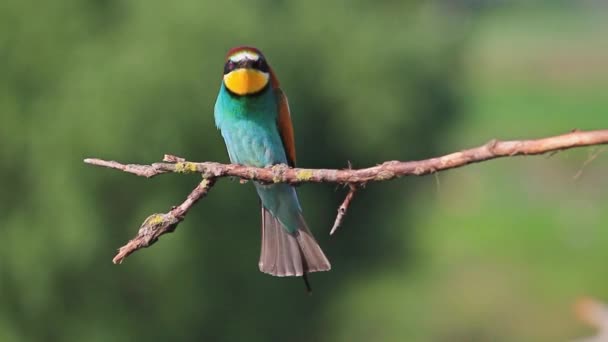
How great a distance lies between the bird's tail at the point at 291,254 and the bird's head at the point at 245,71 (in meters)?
0.36

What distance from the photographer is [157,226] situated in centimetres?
252

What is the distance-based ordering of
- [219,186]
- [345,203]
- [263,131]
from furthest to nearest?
[219,186]
[263,131]
[345,203]

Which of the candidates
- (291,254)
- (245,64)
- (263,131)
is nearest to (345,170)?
(291,254)

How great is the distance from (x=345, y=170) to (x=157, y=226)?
37cm

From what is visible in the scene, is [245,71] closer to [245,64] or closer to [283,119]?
[245,64]

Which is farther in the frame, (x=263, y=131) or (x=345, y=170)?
(x=263, y=131)

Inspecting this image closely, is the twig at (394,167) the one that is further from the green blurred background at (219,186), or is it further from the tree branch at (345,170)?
the green blurred background at (219,186)

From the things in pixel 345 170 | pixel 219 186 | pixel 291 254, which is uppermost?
pixel 345 170

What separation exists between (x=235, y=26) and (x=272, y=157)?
6.03m

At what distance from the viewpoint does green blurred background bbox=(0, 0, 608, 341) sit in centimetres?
921

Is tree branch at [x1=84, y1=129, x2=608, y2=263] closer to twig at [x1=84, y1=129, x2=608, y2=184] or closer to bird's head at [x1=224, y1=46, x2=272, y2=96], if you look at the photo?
twig at [x1=84, y1=129, x2=608, y2=184]

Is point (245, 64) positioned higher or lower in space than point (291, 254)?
higher

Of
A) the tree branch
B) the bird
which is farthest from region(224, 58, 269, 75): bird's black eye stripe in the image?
the tree branch

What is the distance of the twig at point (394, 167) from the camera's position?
2158 mm
